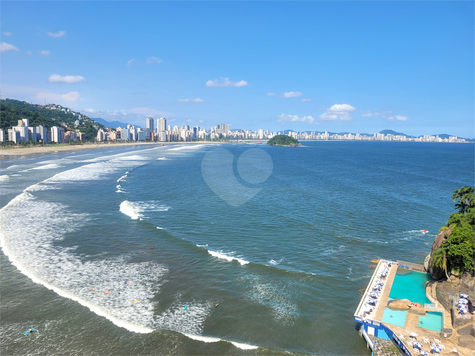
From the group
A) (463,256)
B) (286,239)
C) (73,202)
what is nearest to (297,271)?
(286,239)

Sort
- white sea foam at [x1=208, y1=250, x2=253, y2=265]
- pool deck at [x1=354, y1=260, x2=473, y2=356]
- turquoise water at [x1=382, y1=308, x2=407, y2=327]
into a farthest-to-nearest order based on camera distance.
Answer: white sea foam at [x1=208, y1=250, x2=253, y2=265], turquoise water at [x1=382, y1=308, x2=407, y2=327], pool deck at [x1=354, y1=260, x2=473, y2=356]

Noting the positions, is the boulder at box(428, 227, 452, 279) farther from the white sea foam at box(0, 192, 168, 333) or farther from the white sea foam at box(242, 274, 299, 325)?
the white sea foam at box(0, 192, 168, 333)

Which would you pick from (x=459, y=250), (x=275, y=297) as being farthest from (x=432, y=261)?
(x=275, y=297)

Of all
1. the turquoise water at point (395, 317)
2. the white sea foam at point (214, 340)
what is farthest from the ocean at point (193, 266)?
the turquoise water at point (395, 317)

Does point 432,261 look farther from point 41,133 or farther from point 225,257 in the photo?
point 41,133

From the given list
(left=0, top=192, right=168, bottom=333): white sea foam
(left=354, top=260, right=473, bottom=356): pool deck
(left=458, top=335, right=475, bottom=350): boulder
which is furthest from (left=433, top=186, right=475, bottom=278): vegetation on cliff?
(left=0, top=192, right=168, bottom=333): white sea foam

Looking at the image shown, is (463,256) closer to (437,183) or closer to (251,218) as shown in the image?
(251,218)

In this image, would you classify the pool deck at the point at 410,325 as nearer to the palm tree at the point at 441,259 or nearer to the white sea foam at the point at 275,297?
the palm tree at the point at 441,259
